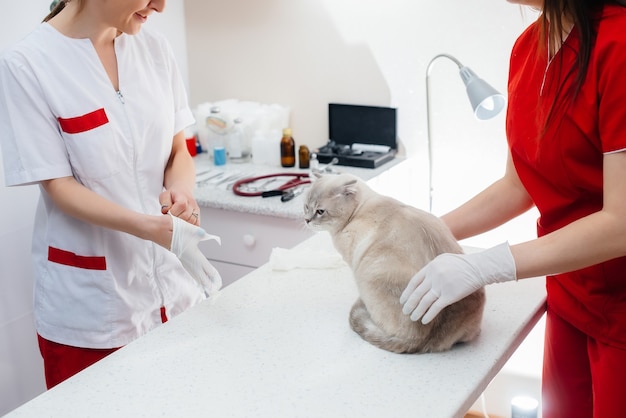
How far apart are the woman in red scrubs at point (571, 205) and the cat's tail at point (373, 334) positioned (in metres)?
0.07

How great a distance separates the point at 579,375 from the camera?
4.80ft

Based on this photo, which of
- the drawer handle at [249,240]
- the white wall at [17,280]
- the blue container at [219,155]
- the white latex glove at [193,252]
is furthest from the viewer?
the blue container at [219,155]

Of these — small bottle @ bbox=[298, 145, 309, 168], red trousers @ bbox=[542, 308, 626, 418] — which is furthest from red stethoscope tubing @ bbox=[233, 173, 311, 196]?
red trousers @ bbox=[542, 308, 626, 418]

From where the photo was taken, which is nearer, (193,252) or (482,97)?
(193,252)

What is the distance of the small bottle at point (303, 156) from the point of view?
2.91 meters

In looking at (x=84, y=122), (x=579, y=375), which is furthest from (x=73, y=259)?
(x=579, y=375)

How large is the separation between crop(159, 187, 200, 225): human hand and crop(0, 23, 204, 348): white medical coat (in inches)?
4.8

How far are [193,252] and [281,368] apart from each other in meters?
0.39

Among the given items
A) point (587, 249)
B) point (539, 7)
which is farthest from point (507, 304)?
point (539, 7)

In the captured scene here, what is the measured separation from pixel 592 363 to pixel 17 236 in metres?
1.92

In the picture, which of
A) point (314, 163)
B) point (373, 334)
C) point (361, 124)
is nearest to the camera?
point (373, 334)

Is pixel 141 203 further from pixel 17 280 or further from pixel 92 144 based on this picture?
pixel 17 280

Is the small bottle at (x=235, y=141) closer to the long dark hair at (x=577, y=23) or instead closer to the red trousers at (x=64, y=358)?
the red trousers at (x=64, y=358)

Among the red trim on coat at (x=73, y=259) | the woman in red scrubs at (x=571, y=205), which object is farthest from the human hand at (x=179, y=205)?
the woman in red scrubs at (x=571, y=205)
